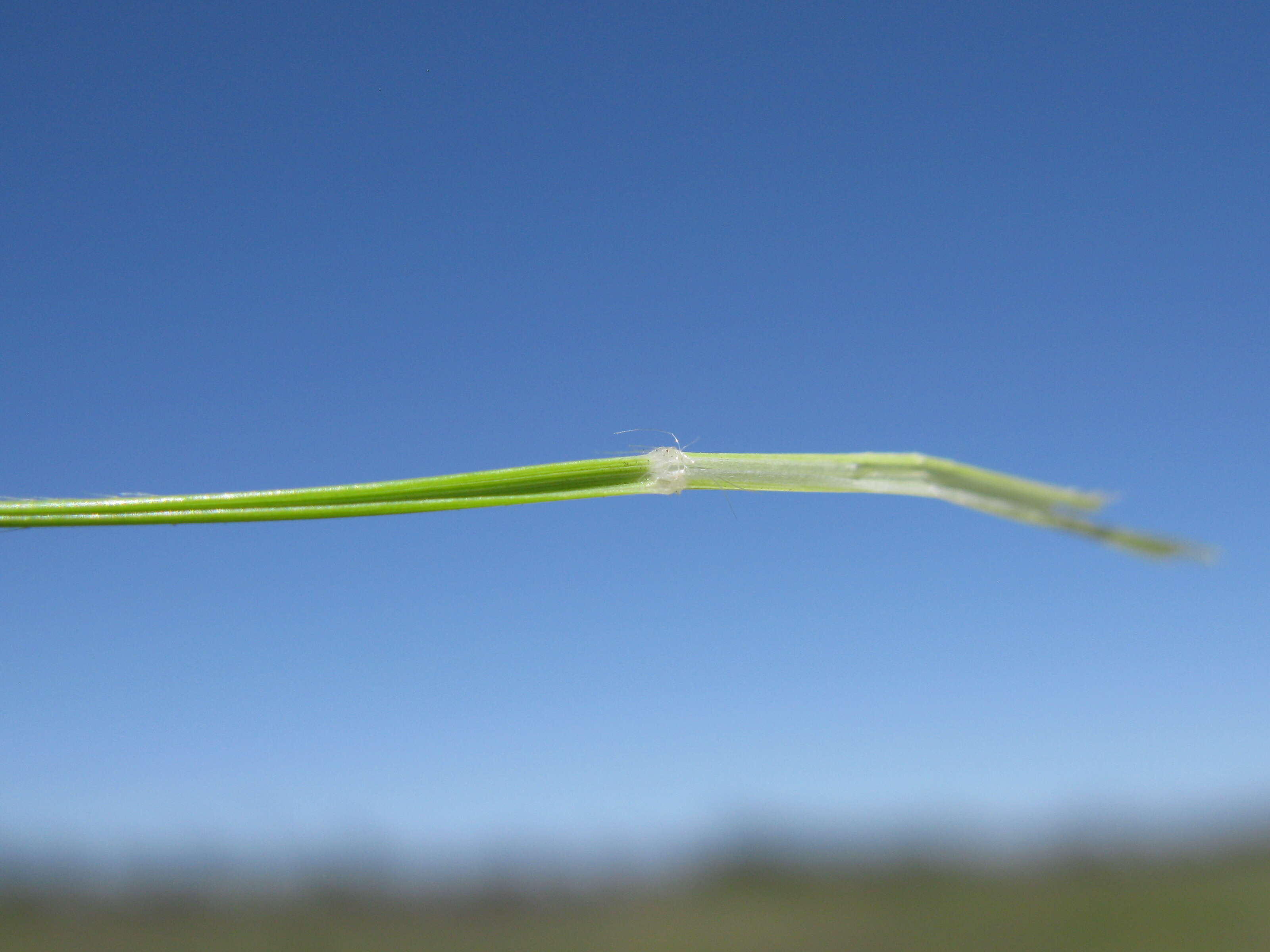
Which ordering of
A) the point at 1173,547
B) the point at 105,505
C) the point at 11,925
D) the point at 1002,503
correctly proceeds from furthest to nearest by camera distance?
the point at 11,925, the point at 105,505, the point at 1002,503, the point at 1173,547

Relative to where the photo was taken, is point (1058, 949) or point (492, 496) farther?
point (1058, 949)

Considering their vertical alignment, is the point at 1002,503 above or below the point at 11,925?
below

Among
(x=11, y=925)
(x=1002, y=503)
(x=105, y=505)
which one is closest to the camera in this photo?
(x=1002, y=503)

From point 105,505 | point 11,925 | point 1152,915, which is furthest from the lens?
point 1152,915

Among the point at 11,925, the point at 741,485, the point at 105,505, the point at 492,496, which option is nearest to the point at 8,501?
the point at 105,505

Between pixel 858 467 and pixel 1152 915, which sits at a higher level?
pixel 1152 915

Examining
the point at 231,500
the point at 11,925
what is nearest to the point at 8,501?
the point at 231,500

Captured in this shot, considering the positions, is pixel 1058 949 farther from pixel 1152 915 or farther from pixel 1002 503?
pixel 1002 503

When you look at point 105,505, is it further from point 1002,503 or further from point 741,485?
point 1002,503

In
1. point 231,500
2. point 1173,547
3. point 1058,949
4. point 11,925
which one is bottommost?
point 1173,547
